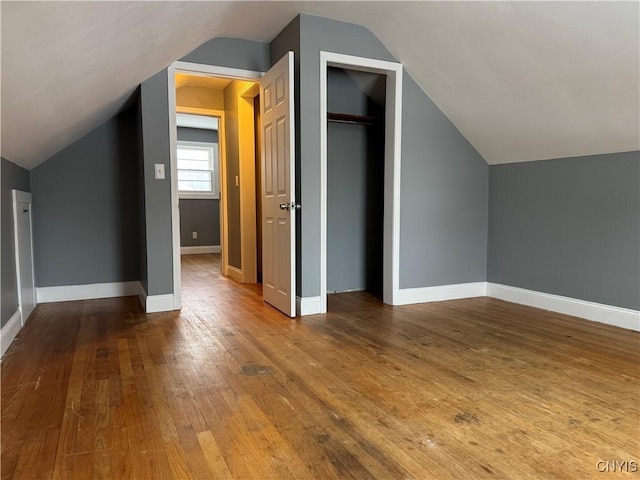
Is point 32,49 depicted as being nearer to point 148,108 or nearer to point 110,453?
point 110,453

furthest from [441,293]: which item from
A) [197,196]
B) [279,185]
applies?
[197,196]

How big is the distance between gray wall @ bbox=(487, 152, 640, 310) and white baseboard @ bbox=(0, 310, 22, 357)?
12.8 feet

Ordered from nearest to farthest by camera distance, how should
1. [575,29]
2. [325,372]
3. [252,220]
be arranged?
1. [325,372]
2. [575,29]
3. [252,220]

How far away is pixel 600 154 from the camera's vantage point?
9.95ft

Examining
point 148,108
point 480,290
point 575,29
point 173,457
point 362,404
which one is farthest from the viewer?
point 480,290

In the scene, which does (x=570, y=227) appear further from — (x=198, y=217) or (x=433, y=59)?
(x=198, y=217)

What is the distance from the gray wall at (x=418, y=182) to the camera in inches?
127

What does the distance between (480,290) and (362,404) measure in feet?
8.71

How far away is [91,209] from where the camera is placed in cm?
384

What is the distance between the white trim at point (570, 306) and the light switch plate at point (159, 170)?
320cm

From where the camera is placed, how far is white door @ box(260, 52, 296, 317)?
10.2 feet

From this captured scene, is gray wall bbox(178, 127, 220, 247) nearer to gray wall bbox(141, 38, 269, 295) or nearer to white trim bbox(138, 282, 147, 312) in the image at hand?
white trim bbox(138, 282, 147, 312)

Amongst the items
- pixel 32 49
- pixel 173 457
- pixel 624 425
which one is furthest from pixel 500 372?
pixel 32 49

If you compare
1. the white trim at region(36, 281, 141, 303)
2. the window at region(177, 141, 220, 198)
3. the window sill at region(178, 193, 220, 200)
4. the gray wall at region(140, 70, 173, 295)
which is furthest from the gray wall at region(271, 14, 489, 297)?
A: the window at region(177, 141, 220, 198)
